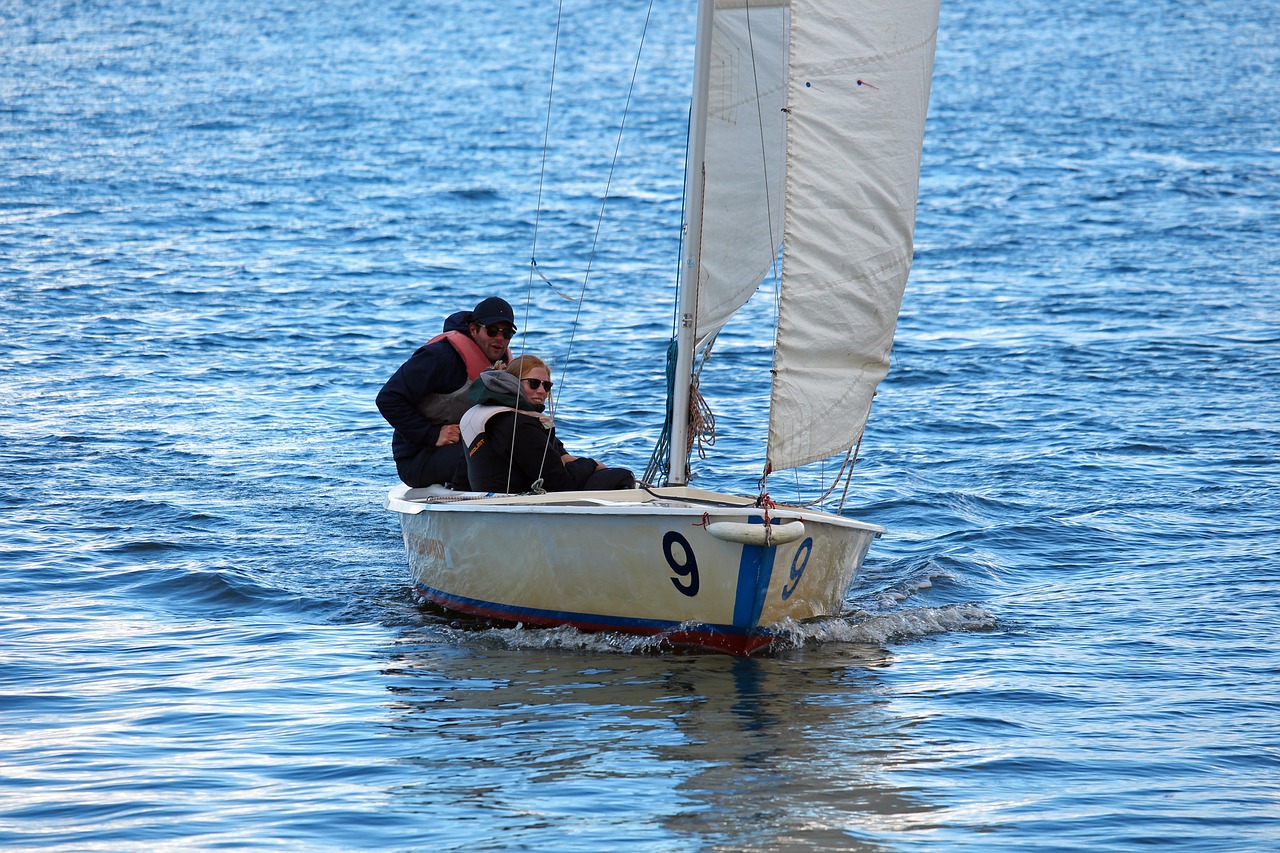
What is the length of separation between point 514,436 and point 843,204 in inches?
93.0

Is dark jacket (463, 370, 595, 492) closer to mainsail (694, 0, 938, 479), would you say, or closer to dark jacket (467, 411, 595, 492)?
dark jacket (467, 411, 595, 492)

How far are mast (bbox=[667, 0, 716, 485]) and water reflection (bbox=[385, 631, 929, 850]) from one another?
125 cm

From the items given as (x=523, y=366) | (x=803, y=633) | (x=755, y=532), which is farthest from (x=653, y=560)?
(x=523, y=366)

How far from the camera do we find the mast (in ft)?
26.5

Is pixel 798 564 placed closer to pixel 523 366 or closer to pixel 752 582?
pixel 752 582

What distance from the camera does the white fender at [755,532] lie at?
7305 millimetres

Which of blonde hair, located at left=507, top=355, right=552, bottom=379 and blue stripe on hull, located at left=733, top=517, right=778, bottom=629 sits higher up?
blonde hair, located at left=507, top=355, right=552, bottom=379

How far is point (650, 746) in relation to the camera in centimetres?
688

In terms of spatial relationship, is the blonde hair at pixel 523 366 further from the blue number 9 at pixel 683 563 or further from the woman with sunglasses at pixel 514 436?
the blue number 9 at pixel 683 563

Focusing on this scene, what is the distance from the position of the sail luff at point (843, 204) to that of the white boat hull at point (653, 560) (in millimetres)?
466

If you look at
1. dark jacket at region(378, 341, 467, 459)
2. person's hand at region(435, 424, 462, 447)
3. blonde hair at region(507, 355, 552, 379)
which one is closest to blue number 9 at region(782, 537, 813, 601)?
blonde hair at region(507, 355, 552, 379)

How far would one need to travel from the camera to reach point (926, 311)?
63.6 ft

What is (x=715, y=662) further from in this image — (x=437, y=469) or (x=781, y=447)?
(x=437, y=469)

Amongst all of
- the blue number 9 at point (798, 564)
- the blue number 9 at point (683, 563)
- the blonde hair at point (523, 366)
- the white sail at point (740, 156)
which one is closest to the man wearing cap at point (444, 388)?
the blonde hair at point (523, 366)
